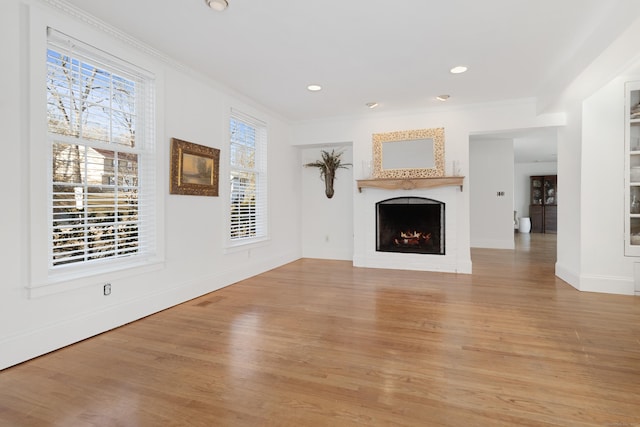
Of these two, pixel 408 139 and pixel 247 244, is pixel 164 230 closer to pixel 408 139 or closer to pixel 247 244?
pixel 247 244

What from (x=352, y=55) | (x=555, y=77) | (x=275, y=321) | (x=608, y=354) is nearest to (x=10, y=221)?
(x=275, y=321)

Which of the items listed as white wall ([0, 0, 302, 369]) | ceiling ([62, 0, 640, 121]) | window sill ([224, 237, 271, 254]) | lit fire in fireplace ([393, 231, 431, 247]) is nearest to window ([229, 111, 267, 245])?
window sill ([224, 237, 271, 254])

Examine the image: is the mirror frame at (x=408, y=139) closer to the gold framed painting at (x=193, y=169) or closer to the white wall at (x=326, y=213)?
the white wall at (x=326, y=213)

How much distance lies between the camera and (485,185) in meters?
7.75

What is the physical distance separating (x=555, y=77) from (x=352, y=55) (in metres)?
2.46

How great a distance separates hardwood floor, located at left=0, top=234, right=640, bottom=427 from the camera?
1.65 metres

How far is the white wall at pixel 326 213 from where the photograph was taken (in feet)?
20.5

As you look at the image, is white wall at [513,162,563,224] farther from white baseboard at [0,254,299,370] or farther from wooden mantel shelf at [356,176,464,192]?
white baseboard at [0,254,299,370]

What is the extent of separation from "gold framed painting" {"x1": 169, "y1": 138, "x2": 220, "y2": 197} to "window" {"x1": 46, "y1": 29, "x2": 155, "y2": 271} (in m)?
0.26

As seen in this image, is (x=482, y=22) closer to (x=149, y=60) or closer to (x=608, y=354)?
(x=608, y=354)

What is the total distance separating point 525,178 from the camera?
38.3ft

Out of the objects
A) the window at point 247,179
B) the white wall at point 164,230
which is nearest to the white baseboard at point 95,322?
the white wall at point 164,230

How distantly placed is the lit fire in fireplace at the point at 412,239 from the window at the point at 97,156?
3.95 m

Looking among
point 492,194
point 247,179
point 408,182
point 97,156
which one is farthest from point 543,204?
point 97,156
